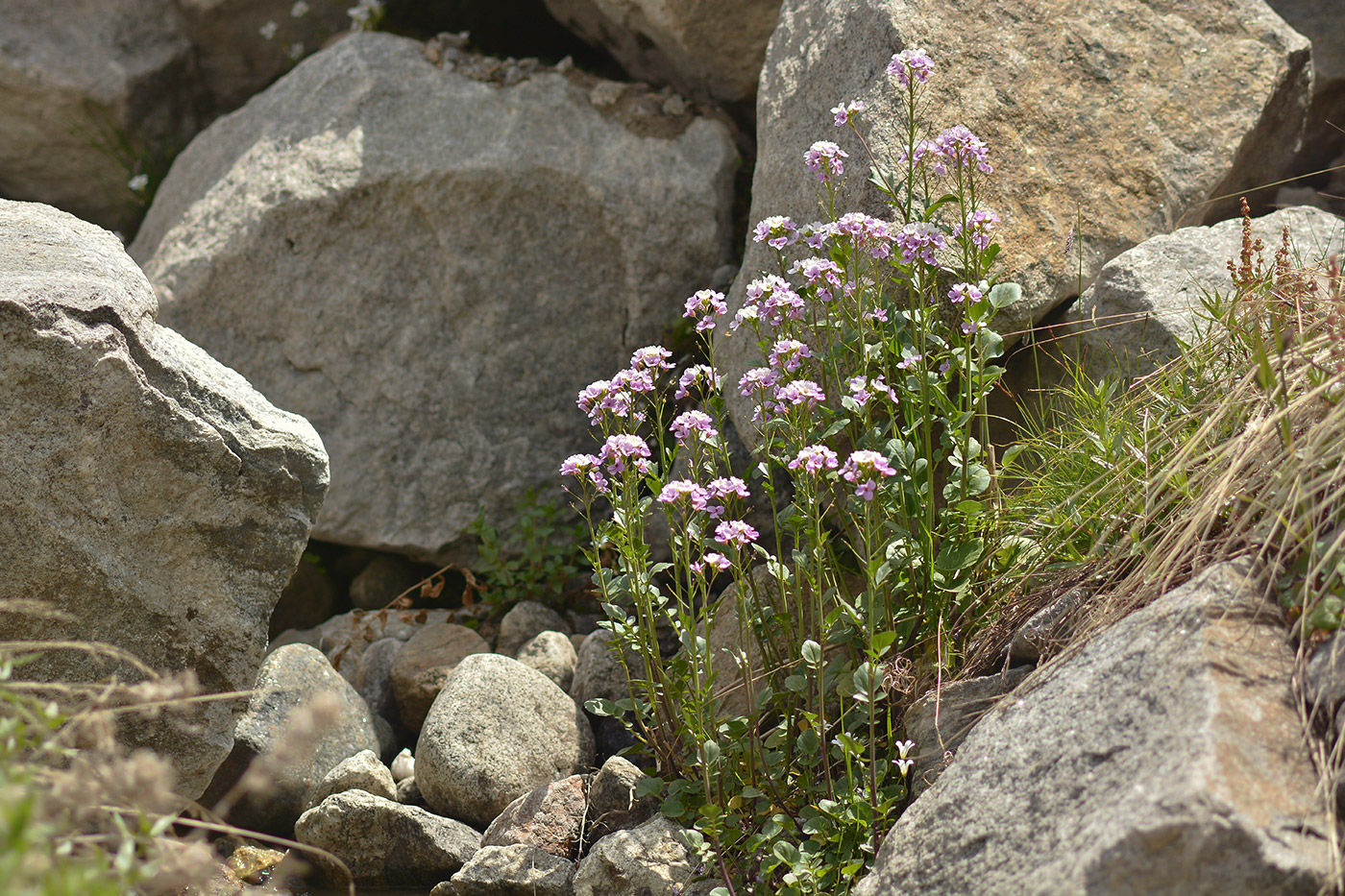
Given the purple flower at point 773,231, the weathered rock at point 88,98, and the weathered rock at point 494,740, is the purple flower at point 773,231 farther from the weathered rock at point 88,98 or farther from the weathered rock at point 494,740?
the weathered rock at point 88,98

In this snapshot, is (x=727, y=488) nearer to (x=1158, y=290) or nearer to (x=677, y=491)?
(x=677, y=491)

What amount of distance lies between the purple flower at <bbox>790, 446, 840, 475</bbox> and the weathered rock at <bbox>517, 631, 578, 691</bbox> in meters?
1.62

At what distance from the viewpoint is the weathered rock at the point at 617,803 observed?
9.46 ft

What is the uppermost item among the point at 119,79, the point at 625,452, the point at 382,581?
the point at 119,79

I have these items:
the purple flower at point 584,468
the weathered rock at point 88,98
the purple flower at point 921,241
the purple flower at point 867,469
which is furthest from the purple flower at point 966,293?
the weathered rock at point 88,98

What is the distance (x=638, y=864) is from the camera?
8.43ft

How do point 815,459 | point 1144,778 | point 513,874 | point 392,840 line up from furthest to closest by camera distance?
1. point 392,840
2. point 513,874
3. point 815,459
4. point 1144,778

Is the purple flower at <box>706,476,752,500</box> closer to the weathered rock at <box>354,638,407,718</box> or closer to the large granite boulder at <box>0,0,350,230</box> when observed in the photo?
the weathered rock at <box>354,638,407,718</box>

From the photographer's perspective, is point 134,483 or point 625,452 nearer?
point 625,452

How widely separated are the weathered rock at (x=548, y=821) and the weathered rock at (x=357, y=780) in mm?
445

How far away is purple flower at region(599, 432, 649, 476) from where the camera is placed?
248cm

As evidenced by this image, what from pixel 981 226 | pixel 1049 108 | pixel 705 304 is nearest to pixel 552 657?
pixel 705 304

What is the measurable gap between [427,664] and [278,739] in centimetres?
63

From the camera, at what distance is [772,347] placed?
257 centimetres
